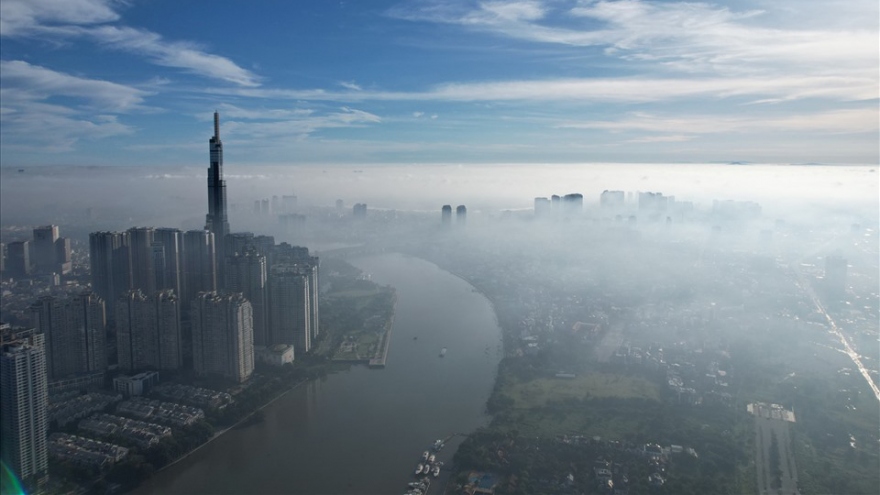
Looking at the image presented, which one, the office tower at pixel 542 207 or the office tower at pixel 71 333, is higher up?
the office tower at pixel 542 207

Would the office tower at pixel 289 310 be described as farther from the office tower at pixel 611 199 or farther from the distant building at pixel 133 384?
the office tower at pixel 611 199

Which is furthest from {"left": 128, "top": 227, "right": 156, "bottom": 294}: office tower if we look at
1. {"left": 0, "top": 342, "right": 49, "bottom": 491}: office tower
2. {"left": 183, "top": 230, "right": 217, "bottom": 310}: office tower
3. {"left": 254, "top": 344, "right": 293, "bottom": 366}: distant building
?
{"left": 0, "top": 342, "right": 49, "bottom": 491}: office tower

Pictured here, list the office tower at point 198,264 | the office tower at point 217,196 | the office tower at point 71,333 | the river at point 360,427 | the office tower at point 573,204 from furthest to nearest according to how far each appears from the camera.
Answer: the office tower at point 573,204 → the office tower at point 217,196 → the office tower at point 198,264 → the office tower at point 71,333 → the river at point 360,427

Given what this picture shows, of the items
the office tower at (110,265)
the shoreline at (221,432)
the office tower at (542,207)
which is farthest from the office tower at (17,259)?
the office tower at (542,207)

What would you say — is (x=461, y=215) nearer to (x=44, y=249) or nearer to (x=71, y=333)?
(x=44, y=249)

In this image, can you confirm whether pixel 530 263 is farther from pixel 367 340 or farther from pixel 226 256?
pixel 226 256

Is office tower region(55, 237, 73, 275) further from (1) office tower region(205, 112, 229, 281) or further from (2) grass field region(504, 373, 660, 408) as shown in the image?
(2) grass field region(504, 373, 660, 408)

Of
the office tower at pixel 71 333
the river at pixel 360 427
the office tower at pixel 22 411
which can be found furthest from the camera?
the office tower at pixel 71 333

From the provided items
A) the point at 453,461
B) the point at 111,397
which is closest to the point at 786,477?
the point at 453,461
